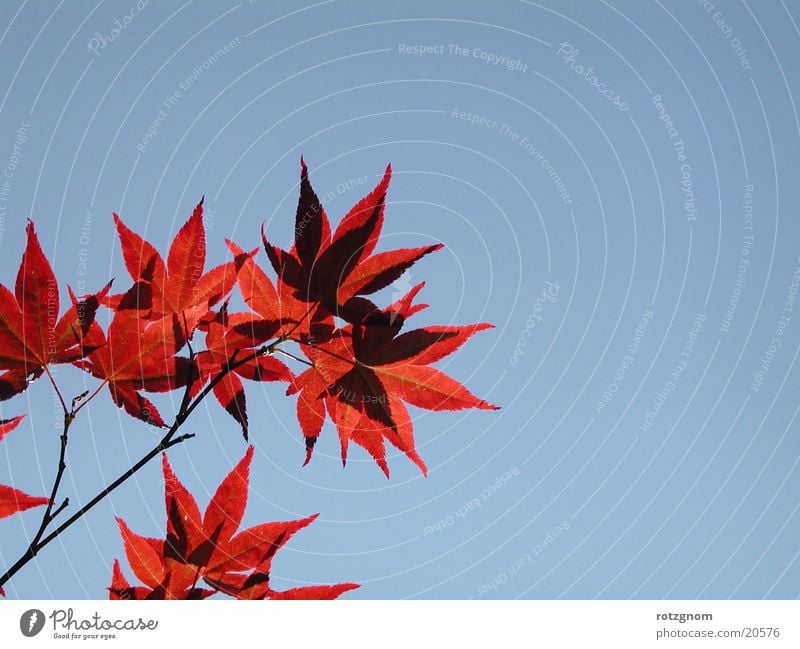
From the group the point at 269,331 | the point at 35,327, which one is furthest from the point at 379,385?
the point at 35,327

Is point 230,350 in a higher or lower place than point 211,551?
higher

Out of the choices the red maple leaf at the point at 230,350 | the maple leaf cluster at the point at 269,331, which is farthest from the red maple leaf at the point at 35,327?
the red maple leaf at the point at 230,350

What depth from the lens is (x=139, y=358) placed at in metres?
1.19

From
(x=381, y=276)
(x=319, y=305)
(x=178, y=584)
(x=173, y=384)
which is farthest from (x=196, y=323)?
(x=178, y=584)

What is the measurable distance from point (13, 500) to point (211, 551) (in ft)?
1.05

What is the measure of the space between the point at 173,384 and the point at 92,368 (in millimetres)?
130

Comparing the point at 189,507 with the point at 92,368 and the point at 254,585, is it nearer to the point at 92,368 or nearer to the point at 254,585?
the point at 254,585
